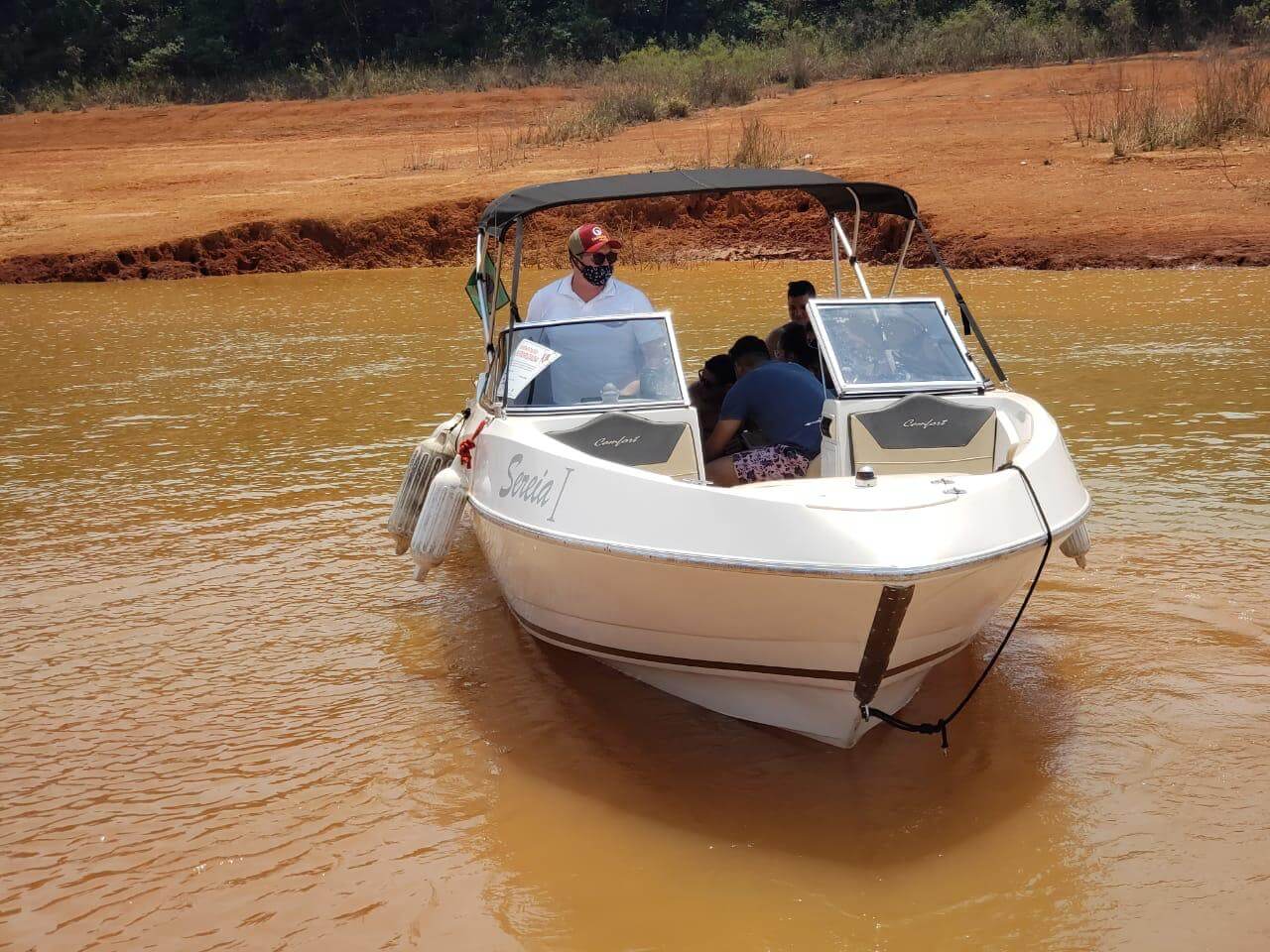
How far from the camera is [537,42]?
38219mm

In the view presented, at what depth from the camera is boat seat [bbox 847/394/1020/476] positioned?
5246 mm

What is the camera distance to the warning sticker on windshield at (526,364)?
554cm

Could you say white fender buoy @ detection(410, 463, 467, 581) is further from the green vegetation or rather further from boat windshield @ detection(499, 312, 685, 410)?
the green vegetation

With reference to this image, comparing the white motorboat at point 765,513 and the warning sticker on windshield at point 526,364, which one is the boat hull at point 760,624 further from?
the warning sticker on windshield at point 526,364

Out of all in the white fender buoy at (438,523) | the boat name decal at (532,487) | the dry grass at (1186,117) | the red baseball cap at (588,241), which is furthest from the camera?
the dry grass at (1186,117)

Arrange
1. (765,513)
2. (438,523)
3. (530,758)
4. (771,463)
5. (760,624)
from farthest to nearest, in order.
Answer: (438,523), (771,463), (530,758), (760,624), (765,513)

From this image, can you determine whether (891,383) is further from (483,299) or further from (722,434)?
(483,299)

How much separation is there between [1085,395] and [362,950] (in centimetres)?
753

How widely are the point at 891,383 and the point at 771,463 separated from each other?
23.6 inches

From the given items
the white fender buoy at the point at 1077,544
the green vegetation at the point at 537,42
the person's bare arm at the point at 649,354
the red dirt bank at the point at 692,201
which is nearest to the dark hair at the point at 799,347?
the person's bare arm at the point at 649,354

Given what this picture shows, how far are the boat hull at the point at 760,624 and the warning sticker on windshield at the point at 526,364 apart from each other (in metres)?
0.79

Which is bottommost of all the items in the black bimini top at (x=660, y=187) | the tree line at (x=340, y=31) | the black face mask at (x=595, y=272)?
the black face mask at (x=595, y=272)

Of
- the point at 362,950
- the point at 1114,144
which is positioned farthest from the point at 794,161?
the point at 362,950

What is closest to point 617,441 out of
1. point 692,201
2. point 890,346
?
point 890,346
